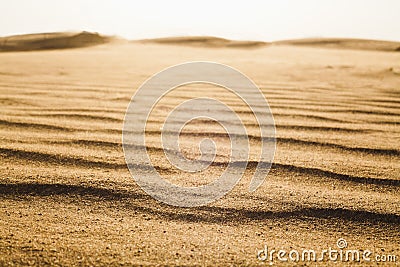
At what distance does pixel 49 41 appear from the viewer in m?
14.3

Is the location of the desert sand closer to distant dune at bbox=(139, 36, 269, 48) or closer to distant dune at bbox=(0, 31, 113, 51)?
distant dune at bbox=(0, 31, 113, 51)

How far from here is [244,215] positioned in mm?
1081

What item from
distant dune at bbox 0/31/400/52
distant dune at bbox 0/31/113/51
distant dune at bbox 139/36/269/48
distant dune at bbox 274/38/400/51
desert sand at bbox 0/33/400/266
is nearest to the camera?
desert sand at bbox 0/33/400/266

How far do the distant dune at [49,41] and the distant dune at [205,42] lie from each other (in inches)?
127

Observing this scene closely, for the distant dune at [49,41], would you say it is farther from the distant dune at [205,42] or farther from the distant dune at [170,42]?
the distant dune at [205,42]

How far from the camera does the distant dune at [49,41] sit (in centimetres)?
1296

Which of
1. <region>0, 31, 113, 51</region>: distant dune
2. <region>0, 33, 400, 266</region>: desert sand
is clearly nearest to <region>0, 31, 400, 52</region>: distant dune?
<region>0, 31, 113, 51</region>: distant dune

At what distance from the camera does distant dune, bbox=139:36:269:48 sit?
16394 mm

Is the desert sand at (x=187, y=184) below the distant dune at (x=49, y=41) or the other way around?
below

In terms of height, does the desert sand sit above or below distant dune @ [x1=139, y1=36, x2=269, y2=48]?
below

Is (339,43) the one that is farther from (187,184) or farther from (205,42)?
(187,184)

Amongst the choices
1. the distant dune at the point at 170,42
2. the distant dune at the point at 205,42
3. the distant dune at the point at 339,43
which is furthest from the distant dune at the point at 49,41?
the distant dune at the point at 339,43

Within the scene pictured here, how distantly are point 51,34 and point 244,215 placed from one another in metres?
16.4

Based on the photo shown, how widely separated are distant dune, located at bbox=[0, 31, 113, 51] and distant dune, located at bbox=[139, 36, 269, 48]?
3.23 metres
